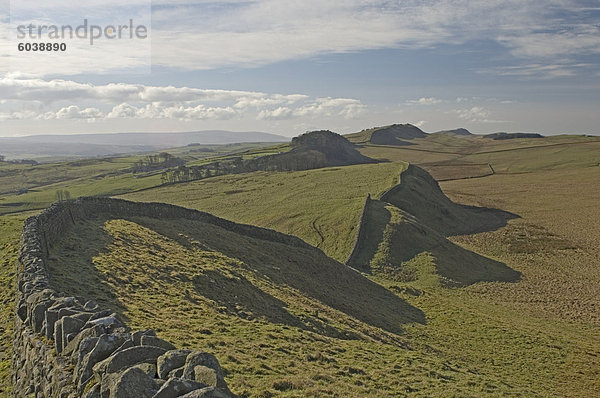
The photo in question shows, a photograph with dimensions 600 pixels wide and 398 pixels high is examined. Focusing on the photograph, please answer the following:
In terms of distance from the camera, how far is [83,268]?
21016 millimetres

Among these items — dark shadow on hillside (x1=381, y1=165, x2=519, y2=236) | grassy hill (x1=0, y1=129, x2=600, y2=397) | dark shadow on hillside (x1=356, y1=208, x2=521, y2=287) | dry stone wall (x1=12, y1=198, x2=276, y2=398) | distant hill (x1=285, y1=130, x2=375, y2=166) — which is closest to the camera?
dry stone wall (x1=12, y1=198, x2=276, y2=398)

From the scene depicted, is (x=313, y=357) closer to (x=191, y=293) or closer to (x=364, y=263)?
(x=191, y=293)

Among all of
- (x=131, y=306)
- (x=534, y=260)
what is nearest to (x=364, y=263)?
(x=534, y=260)

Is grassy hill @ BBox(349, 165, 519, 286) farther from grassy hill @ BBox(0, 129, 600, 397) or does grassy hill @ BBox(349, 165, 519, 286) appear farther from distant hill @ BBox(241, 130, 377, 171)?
distant hill @ BBox(241, 130, 377, 171)

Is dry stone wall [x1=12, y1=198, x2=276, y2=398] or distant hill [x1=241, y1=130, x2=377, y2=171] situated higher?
distant hill [x1=241, y1=130, x2=377, y2=171]

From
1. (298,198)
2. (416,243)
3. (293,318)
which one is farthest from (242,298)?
(298,198)

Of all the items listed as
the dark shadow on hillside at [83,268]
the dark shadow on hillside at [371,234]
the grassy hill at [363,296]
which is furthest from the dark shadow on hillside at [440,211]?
the dark shadow on hillside at [83,268]

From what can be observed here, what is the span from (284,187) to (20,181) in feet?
489

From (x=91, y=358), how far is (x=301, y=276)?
2571 cm

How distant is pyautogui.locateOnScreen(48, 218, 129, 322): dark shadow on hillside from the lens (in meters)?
17.2

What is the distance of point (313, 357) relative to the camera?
17031 mm

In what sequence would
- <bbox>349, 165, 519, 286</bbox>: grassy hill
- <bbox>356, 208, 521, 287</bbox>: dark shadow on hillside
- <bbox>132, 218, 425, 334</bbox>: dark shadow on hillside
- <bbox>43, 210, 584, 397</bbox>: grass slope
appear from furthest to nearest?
<bbox>349, 165, 519, 286</bbox>: grassy hill → <bbox>356, 208, 521, 287</bbox>: dark shadow on hillside → <bbox>132, 218, 425, 334</bbox>: dark shadow on hillside → <bbox>43, 210, 584, 397</bbox>: grass slope

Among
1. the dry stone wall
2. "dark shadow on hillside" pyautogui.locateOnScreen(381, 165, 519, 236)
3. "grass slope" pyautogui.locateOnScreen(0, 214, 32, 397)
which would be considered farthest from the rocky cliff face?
"dark shadow on hillside" pyautogui.locateOnScreen(381, 165, 519, 236)

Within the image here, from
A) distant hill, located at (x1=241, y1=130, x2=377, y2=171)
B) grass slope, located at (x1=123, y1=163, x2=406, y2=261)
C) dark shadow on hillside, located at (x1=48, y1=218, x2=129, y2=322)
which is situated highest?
distant hill, located at (x1=241, y1=130, x2=377, y2=171)
